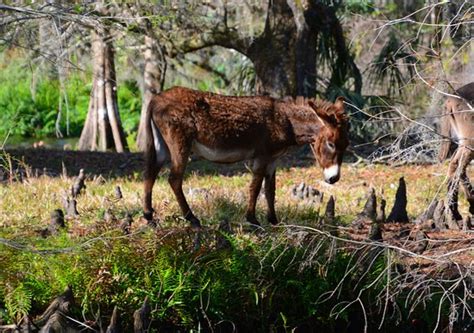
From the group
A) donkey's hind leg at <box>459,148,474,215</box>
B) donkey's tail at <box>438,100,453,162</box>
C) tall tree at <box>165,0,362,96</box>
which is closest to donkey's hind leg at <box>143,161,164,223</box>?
donkey's tail at <box>438,100,453,162</box>

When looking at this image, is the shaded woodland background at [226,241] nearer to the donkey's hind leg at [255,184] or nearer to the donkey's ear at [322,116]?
the donkey's hind leg at [255,184]

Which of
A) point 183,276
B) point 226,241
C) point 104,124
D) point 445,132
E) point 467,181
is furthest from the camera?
point 104,124

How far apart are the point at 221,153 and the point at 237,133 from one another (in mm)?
274

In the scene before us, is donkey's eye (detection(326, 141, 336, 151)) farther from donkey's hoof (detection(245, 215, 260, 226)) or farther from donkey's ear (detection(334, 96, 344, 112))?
donkey's hoof (detection(245, 215, 260, 226))

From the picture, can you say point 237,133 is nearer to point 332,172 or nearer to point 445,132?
point 332,172

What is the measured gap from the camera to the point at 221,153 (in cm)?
A: 1023

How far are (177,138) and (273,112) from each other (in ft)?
3.87

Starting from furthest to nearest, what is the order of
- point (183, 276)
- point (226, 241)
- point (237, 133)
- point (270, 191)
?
1. point (270, 191)
2. point (237, 133)
3. point (226, 241)
4. point (183, 276)

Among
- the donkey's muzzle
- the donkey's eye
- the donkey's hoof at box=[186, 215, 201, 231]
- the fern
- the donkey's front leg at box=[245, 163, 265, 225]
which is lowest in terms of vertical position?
the fern

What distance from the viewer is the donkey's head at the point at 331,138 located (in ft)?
33.8

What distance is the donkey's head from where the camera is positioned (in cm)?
1030

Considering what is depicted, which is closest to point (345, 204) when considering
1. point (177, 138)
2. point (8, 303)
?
point (177, 138)

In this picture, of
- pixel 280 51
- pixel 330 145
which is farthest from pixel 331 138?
pixel 280 51

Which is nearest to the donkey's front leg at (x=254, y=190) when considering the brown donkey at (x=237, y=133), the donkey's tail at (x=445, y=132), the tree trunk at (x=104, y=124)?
the brown donkey at (x=237, y=133)
